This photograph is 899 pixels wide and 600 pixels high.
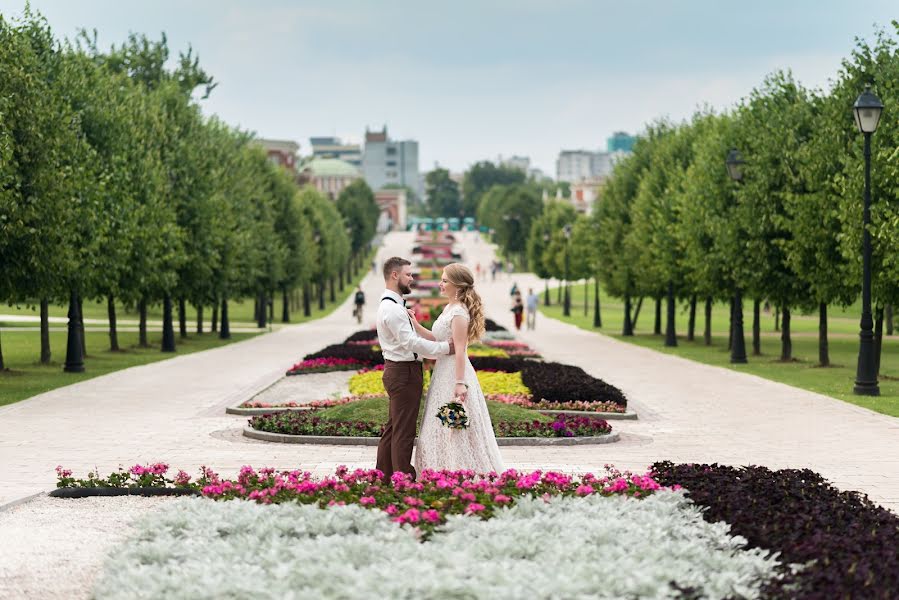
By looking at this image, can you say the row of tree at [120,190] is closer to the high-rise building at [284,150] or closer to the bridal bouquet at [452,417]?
the bridal bouquet at [452,417]

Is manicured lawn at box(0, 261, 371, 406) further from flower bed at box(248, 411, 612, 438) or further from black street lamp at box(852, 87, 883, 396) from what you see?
black street lamp at box(852, 87, 883, 396)

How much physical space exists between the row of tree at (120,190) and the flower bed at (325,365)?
556 centimetres

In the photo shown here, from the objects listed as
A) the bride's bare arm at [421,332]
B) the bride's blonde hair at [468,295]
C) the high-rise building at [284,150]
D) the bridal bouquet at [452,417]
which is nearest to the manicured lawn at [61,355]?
the bride's bare arm at [421,332]

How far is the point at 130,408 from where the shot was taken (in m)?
22.5

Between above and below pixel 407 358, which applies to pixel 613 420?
below

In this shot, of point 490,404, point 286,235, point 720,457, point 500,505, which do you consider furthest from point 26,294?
point 286,235

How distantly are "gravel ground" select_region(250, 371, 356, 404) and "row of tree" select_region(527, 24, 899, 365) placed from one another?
11.4 metres

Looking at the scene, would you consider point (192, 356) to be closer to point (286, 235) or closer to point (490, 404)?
point (490, 404)

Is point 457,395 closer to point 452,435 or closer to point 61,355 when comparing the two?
point 452,435

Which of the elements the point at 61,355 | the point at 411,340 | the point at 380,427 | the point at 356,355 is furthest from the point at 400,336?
the point at 61,355

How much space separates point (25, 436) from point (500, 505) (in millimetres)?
10331

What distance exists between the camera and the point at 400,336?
11133 mm

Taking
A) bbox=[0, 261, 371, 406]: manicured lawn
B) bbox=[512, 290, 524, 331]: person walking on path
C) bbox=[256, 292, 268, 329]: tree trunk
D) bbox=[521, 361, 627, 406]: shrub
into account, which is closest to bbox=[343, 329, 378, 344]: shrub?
bbox=[0, 261, 371, 406]: manicured lawn

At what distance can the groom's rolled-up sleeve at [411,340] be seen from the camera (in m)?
11.1
